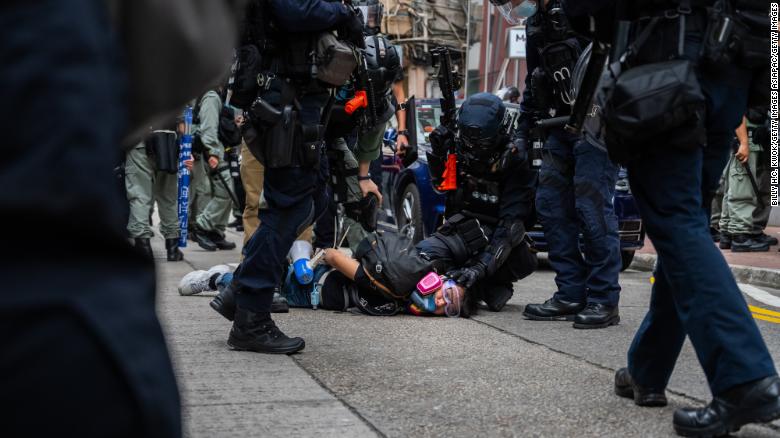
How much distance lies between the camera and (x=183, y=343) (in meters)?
4.80

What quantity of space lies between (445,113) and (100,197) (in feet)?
20.7

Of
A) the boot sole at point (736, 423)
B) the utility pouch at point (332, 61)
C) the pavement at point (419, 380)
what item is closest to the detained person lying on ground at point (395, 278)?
the pavement at point (419, 380)

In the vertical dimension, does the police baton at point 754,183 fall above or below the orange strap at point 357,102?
below

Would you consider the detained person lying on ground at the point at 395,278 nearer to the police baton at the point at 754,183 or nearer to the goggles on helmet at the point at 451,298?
the goggles on helmet at the point at 451,298

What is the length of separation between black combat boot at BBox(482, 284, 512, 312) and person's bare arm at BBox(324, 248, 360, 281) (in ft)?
2.79

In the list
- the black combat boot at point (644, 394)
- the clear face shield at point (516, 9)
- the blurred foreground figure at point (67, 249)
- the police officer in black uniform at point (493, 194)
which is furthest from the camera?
the police officer in black uniform at point (493, 194)

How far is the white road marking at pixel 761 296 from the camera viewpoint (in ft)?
24.4

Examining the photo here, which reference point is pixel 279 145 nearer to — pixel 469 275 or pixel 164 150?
pixel 469 275

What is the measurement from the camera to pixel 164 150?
9.31m

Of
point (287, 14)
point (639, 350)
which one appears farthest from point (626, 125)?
point (287, 14)

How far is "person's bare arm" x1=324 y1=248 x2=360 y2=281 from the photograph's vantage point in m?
6.02

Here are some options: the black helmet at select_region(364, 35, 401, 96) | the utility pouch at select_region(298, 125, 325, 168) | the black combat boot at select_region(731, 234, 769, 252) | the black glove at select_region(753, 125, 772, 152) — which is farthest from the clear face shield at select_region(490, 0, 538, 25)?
the black combat boot at select_region(731, 234, 769, 252)

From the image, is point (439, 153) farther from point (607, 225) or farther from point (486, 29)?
point (486, 29)

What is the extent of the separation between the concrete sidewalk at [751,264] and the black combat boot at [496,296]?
1.68 metres
